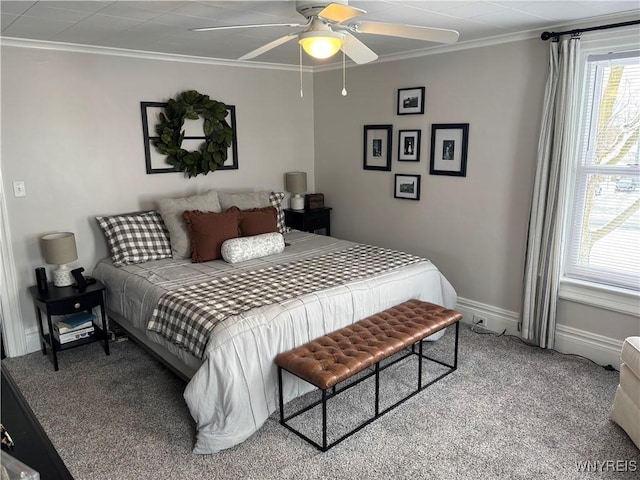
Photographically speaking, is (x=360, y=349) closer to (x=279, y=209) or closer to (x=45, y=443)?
(x=45, y=443)

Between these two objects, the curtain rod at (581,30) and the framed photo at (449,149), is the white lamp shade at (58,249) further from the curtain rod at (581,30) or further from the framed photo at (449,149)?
the curtain rod at (581,30)

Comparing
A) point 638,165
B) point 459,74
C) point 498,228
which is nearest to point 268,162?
point 459,74

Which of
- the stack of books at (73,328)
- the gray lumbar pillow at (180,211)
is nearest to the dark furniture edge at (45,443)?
the stack of books at (73,328)

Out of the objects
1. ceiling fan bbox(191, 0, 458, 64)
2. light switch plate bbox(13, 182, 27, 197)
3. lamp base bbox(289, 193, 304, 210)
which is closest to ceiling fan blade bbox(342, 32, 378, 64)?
ceiling fan bbox(191, 0, 458, 64)

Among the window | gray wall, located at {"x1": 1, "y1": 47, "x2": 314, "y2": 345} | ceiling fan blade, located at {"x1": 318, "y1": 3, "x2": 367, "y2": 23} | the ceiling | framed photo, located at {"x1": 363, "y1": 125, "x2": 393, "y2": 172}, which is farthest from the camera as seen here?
framed photo, located at {"x1": 363, "y1": 125, "x2": 393, "y2": 172}

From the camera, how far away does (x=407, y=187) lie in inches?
172

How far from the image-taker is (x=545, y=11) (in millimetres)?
2863

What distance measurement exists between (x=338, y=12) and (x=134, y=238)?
242 cm

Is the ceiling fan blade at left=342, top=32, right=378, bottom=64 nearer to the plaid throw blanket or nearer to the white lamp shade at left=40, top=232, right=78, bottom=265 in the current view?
the plaid throw blanket

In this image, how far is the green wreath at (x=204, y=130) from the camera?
4.07 m

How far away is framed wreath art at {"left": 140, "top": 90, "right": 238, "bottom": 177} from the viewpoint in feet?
13.3

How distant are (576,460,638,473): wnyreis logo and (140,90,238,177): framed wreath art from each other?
11.8 ft

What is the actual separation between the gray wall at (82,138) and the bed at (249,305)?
1.71ft

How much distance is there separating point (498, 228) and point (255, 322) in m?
2.23
